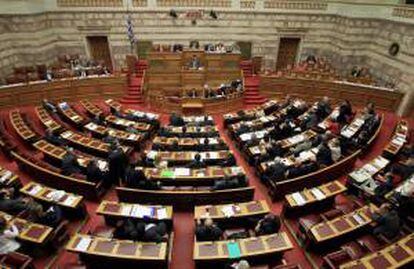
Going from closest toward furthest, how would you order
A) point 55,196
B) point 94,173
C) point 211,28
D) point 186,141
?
point 55,196 → point 94,173 → point 186,141 → point 211,28

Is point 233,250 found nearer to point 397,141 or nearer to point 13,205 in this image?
point 13,205

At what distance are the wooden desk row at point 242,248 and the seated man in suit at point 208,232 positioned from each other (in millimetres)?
174

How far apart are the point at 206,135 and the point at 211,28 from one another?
9040mm

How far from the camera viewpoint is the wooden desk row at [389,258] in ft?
17.5

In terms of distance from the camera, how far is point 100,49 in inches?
700

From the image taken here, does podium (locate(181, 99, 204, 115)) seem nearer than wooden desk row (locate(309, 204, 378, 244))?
No

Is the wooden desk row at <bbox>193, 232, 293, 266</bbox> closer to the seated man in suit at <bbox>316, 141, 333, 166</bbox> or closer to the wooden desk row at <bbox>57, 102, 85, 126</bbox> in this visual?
the seated man in suit at <bbox>316, 141, 333, 166</bbox>

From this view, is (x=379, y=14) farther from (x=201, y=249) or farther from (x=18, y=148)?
(x=18, y=148)

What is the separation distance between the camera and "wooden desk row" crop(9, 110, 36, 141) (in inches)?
413

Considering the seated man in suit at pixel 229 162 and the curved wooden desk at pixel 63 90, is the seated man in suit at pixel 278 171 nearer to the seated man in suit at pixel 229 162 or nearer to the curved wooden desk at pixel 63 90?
the seated man in suit at pixel 229 162

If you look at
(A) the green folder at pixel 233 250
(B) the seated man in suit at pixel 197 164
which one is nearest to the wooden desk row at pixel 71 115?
(B) the seated man in suit at pixel 197 164

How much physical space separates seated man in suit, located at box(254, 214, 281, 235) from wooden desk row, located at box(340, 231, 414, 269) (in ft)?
4.64

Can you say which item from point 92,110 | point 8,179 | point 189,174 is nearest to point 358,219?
point 189,174

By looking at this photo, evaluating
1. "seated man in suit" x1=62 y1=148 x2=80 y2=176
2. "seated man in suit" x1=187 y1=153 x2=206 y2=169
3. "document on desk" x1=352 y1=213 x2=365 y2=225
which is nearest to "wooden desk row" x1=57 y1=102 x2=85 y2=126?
"seated man in suit" x1=62 y1=148 x2=80 y2=176
